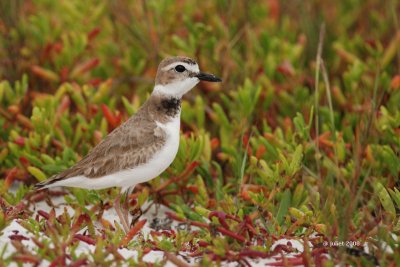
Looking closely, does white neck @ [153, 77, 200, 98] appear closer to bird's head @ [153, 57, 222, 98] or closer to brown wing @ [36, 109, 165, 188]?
bird's head @ [153, 57, 222, 98]

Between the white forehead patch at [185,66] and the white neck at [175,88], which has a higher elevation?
the white forehead patch at [185,66]

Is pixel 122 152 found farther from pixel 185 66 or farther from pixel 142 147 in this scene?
pixel 185 66

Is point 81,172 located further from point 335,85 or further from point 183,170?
point 335,85

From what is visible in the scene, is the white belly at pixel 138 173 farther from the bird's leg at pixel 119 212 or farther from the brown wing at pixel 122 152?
the bird's leg at pixel 119 212

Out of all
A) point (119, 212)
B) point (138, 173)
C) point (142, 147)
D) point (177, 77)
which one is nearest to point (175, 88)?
point (177, 77)

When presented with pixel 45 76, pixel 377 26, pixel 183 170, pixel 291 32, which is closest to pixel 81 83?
pixel 45 76

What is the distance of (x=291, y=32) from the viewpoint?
8367 mm

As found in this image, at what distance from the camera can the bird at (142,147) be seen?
5.20 meters

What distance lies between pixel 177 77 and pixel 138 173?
831mm

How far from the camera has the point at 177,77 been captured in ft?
18.2

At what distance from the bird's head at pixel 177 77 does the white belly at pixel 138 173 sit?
0.39 meters

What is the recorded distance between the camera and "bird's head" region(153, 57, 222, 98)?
217 inches

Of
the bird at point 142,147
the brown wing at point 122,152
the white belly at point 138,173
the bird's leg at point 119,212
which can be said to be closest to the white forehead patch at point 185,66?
the bird at point 142,147

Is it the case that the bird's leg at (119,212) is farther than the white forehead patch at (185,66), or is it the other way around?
the white forehead patch at (185,66)
